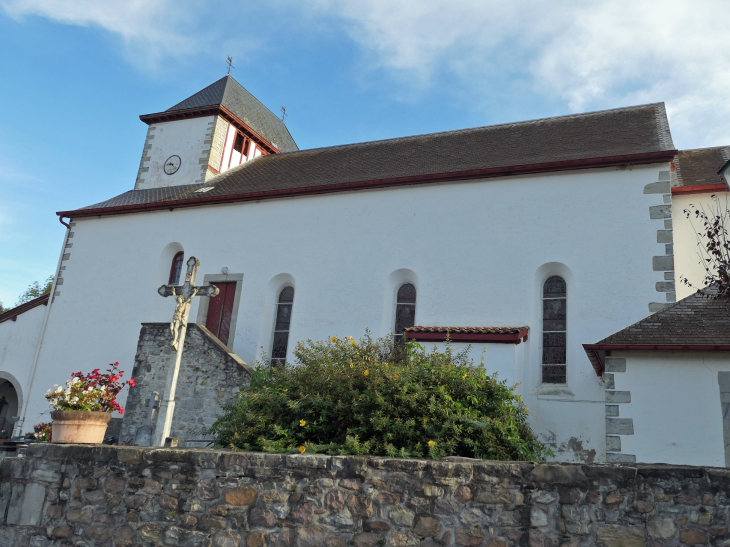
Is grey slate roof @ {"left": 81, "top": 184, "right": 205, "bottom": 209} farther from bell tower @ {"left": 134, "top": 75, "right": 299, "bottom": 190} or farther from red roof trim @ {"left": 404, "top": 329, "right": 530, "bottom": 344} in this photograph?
red roof trim @ {"left": 404, "top": 329, "right": 530, "bottom": 344}

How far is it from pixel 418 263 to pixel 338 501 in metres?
7.97

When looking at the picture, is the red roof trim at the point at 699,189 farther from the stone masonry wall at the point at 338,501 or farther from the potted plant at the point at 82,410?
the potted plant at the point at 82,410

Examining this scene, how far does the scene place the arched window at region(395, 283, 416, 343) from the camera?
12.1 metres

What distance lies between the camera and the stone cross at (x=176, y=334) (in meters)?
8.58

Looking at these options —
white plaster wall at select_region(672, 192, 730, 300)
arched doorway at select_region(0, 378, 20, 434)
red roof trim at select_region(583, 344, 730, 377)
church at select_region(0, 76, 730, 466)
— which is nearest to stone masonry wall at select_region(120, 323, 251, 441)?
church at select_region(0, 76, 730, 466)

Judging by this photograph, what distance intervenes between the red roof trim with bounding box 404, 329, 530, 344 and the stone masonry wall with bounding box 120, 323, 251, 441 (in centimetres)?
335

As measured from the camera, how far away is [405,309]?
40.0 feet

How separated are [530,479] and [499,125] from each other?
13.0 m

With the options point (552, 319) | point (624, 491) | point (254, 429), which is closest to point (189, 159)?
point (552, 319)

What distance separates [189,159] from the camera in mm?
18047

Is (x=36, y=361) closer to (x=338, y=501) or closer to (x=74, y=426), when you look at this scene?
(x=74, y=426)

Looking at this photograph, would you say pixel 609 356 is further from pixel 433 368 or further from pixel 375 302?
pixel 375 302

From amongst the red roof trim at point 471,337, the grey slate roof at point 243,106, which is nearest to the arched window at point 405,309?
the red roof trim at point 471,337

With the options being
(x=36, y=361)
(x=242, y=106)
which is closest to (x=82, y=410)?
(x=36, y=361)
